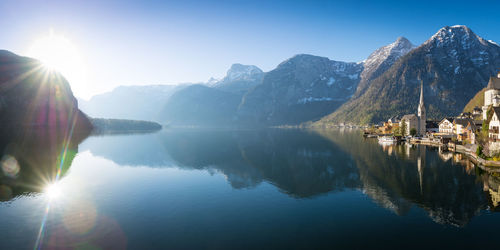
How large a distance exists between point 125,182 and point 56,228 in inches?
903

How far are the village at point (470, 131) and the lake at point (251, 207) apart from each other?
8.25 metres

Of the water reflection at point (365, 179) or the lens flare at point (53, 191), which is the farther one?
the lens flare at point (53, 191)

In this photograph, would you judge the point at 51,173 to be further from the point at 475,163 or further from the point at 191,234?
the point at 475,163

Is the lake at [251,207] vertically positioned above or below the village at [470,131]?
below

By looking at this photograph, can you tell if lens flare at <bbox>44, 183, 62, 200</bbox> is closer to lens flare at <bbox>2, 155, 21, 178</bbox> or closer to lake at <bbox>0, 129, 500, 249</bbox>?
lake at <bbox>0, 129, 500, 249</bbox>

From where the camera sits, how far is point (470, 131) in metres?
95.8

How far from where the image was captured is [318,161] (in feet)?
242

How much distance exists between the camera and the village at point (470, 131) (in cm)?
6494

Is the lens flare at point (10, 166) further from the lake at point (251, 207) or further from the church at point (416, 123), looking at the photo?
the church at point (416, 123)

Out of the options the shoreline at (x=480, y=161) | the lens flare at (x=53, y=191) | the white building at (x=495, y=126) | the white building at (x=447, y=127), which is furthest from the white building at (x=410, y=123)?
the lens flare at (x=53, y=191)

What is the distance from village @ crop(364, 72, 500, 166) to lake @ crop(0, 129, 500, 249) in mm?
8255

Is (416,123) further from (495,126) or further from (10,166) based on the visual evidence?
(10,166)

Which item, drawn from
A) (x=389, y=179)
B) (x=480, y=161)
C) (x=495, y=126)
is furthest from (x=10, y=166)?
(x=495, y=126)

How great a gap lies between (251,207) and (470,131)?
103 meters
